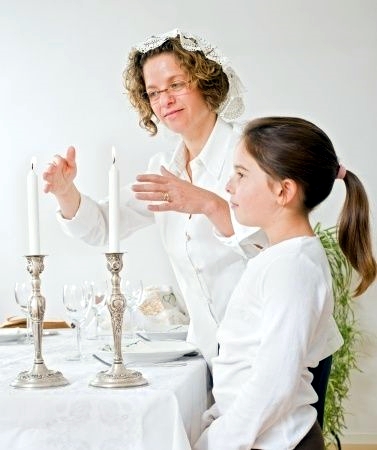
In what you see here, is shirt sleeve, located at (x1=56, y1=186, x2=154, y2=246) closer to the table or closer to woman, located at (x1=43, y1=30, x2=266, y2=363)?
woman, located at (x1=43, y1=30, x2=266, y2=363)

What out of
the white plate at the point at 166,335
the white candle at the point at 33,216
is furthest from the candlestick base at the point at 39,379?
the white plate at the point at 166,335

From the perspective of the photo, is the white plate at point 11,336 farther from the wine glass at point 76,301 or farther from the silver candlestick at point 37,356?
the silver candlestick at point 37,356

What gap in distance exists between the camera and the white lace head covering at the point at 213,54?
2.32m

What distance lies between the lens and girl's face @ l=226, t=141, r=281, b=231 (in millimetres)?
1706

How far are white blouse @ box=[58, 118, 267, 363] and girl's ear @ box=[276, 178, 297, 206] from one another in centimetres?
29

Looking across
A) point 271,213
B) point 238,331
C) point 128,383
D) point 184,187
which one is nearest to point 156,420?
point 128,383

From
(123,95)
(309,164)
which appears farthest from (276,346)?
(123,95)

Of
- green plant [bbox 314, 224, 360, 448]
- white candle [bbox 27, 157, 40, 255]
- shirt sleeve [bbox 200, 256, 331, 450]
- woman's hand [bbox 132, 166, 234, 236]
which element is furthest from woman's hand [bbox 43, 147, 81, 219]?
green plant [bbox 314, 224, 360, 448]

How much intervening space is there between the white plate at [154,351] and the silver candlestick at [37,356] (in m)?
0.30

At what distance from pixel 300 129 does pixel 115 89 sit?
9.82 ft

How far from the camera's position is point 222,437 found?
1544 millimetres

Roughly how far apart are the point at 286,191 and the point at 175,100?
70 centimetres

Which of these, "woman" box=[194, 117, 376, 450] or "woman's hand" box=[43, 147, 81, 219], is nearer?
"woman" box=[194, 117, 376, 450]

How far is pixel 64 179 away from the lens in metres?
2.21
